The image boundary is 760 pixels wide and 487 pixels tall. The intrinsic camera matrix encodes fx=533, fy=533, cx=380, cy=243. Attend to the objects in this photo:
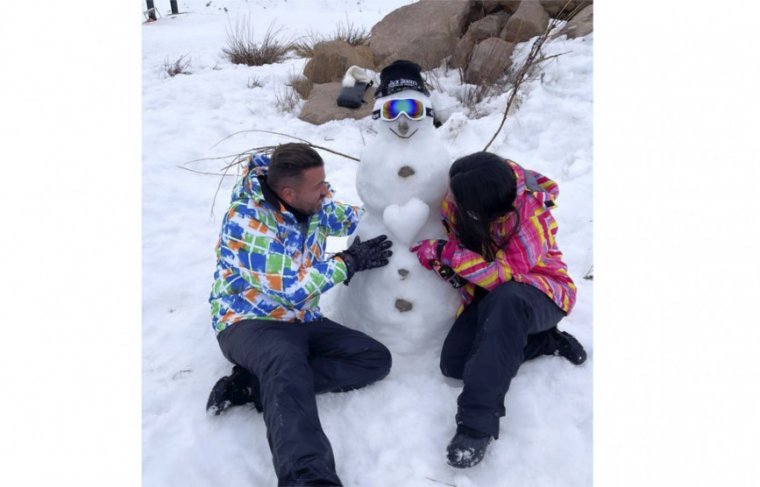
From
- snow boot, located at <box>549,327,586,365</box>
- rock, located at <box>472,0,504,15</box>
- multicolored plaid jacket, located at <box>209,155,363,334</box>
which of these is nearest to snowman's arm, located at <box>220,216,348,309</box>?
multicolored plaid jacket, located at <box>209,155,363,334</box>

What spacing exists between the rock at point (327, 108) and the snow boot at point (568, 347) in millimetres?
3186

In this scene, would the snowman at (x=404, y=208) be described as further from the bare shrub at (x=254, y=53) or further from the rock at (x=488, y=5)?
the bare shrub at (x=254, y=53)

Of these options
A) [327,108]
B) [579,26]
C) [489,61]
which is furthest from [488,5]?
[327,108]

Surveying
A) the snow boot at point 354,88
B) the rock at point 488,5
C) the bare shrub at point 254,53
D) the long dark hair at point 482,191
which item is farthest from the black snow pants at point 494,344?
the bare shrub at point 254,53

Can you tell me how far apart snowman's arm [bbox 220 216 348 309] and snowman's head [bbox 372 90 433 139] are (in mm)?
560

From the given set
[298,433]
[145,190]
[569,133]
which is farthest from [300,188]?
[569,133]

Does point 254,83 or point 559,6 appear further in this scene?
point 254,83

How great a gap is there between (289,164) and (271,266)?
1.26 ft

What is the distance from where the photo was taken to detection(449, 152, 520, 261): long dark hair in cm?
189

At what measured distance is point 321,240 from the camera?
2.29m

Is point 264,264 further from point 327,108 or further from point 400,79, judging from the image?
point 327,108

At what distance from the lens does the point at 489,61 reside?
4.71 meters

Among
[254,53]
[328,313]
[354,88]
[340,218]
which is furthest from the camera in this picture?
[254,53]

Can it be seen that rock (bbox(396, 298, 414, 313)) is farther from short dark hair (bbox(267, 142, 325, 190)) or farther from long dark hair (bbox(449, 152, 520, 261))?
short dark hair (bbox(267, 142, 325, 190))
